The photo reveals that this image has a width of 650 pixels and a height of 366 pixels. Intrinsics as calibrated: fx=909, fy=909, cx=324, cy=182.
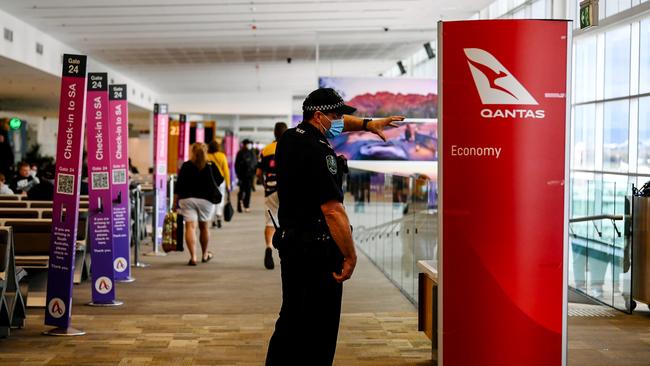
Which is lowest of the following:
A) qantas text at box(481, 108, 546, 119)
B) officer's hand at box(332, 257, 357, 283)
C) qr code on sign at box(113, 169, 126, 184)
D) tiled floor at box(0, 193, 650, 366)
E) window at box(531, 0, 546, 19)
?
tiled floor at box(0, 193, 650, 366)

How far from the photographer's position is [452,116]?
457 centimetres

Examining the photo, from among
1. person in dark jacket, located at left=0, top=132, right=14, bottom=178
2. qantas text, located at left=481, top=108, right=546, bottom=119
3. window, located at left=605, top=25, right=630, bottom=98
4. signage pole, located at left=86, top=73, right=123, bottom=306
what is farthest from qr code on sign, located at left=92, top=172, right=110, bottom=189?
person in dark jacket, located at left=0, top=132, right=14, bottom=178

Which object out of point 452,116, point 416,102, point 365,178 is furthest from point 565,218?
point 416,102

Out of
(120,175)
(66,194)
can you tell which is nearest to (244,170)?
(120,175)

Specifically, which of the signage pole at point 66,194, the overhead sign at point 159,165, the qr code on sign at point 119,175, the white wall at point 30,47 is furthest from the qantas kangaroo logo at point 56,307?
the white wall at point 30,47

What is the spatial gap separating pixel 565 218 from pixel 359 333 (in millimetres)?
2864

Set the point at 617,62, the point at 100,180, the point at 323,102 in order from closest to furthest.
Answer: the point at 323,102
the point at 100,180
the point at 617,62

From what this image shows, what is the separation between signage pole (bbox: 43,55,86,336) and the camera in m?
6.84

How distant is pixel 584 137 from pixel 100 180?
9938 mm

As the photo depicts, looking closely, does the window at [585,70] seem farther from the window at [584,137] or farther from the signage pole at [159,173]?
the signage pole at [159,173]

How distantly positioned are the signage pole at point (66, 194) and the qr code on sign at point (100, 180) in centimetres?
117

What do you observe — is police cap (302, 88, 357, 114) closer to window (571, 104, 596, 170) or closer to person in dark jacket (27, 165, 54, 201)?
person in dark jacket (27, 165, 54, 201)

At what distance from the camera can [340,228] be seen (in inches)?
164

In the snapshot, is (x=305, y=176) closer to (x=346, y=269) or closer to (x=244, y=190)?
(x=346, y=269)
